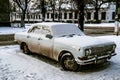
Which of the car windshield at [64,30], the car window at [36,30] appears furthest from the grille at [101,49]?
the car window at [36,30]

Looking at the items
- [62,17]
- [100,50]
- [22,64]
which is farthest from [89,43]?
[62,17]

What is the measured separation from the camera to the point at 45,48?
31.2 ft

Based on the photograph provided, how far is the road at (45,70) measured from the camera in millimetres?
7680

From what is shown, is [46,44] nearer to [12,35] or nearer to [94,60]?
[94,60]

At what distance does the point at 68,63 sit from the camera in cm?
841

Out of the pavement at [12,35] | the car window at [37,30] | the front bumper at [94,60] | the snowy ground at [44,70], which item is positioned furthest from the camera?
the pavement at [12,35]

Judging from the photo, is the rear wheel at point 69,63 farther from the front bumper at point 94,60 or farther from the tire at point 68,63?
the front bumper at point 94,60

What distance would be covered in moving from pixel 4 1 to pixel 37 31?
76.7 feet

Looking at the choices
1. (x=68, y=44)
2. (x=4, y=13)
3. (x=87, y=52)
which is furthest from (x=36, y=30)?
(x=4, y=13)

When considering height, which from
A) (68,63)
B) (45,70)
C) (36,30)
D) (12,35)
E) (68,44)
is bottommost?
(45,70)

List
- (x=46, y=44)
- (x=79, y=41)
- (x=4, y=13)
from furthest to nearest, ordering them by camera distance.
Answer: (x=4, y=13) < (x=46, y=44) < (x=79, y=41)

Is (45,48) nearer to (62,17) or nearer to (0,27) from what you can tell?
(0,27)

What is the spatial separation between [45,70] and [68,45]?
3.73 feet

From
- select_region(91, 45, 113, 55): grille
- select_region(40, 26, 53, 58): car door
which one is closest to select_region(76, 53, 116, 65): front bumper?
select_region(91, 45, 113, 55): grille
